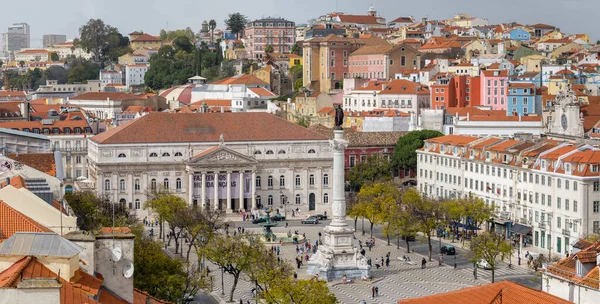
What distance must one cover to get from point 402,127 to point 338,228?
2412 inches

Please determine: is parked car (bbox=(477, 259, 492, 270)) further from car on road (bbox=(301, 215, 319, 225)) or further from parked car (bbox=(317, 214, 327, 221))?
parked car (bbox=(317, 214, 327, 221))

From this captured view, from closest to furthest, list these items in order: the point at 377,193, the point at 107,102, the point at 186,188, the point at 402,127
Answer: the point at 377,193 < the point at 186,188 < the point at 402,127 < the point at 107,102

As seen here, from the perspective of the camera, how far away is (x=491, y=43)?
181 m

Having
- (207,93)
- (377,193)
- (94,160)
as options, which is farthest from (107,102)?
(377,193)

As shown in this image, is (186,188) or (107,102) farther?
(107,102)

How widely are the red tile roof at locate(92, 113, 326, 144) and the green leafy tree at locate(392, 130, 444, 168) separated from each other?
856cm

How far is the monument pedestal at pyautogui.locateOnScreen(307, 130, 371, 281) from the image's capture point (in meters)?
67.8

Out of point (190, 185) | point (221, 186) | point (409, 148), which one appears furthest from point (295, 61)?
point (190, 185)

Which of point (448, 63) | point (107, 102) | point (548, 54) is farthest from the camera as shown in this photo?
point (548, 54)

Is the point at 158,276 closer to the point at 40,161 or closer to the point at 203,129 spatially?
the point at 40,161

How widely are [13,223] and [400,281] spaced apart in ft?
132

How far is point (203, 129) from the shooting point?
105625 mm

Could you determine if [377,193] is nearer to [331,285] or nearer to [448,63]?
[331,285]

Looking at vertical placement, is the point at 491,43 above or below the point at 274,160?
above
